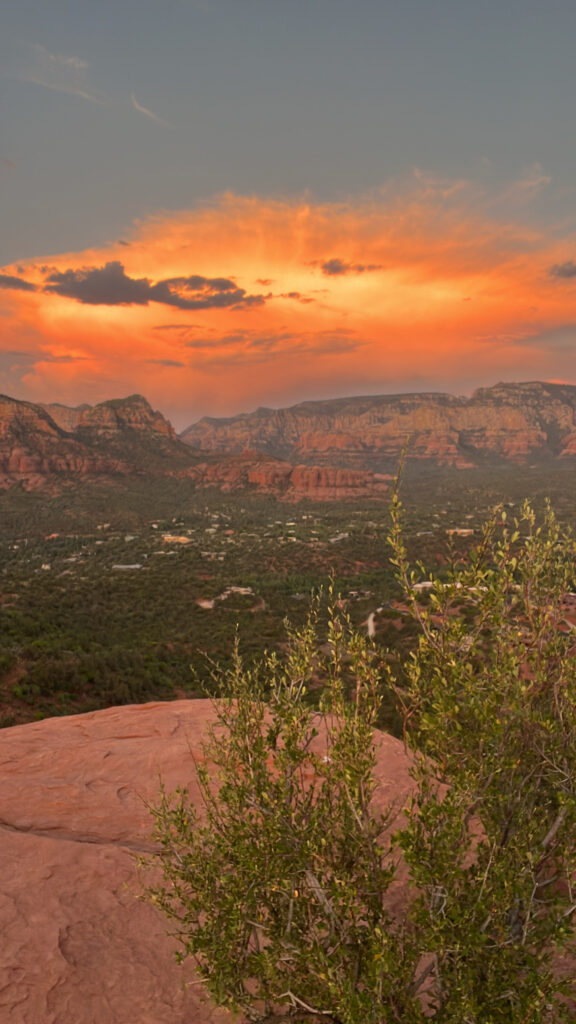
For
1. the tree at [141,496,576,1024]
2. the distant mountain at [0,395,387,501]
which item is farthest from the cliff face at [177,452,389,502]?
the tree at [141,496,576,1024]

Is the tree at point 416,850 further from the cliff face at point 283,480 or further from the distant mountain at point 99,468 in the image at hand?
the cliff face at point 283,480

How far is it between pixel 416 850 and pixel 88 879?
22.1 feet

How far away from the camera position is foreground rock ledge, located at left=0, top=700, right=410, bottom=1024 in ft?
20.4

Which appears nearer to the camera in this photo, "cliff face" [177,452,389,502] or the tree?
the tree

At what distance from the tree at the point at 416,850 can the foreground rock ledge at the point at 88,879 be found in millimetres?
862

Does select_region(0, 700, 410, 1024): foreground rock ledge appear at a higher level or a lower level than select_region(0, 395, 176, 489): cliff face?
lower

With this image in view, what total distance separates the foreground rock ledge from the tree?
2.83 ft

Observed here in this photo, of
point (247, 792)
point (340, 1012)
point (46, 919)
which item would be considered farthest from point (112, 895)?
point (340, 1012)

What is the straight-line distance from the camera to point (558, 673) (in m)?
5.98

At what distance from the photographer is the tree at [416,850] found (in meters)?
4.42

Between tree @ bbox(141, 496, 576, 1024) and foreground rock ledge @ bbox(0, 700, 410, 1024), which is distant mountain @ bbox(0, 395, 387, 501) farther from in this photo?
tree @ bbox(141, 496, 576, 1024)

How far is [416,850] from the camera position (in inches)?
177

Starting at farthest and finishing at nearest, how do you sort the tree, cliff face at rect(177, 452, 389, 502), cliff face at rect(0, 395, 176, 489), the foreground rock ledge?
cliff face at rect(177, 452, 389, 502) → cliff face at rect(0, 395, 176, 489) → the foreground rock ledge → the tree

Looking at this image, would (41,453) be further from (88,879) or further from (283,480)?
(88,879)
